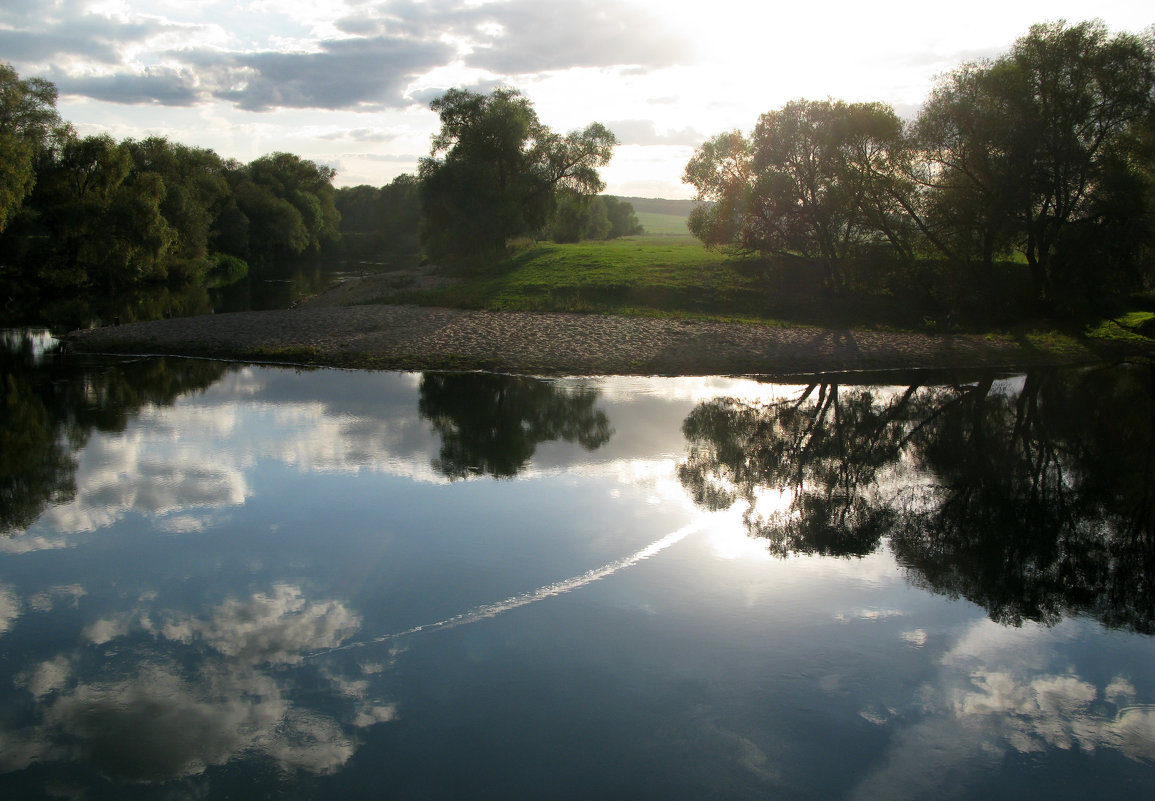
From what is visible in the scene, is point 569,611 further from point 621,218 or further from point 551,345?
point 621,218

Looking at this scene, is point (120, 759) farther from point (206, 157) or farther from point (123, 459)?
point (206, 157)

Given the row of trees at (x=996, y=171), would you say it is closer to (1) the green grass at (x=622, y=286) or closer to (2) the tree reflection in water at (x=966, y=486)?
(1) the green grass at (x=622, y=286)

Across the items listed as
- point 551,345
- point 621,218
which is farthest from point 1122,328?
point 621,218

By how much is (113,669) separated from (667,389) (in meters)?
17.2

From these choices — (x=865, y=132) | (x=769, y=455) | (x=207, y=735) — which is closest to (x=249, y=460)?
(x=207, y=735)

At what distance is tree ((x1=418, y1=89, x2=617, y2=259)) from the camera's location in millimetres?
50781

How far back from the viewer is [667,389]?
2314 cm

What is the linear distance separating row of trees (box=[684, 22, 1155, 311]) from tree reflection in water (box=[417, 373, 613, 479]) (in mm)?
21581

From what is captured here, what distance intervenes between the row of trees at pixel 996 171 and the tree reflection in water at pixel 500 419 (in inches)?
850

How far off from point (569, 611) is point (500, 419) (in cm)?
1012

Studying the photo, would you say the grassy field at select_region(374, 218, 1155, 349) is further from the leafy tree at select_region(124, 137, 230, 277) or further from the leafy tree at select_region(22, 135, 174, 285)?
the leafy tree at select_region(124, 137, 230, 277)

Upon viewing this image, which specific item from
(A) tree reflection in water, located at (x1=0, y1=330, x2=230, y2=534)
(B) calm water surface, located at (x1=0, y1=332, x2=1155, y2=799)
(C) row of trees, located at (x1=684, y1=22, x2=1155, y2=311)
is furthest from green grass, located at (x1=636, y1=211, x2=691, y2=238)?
(B) calm water surface, located at (x1=0, y1=332, x2=1155, y2=799)

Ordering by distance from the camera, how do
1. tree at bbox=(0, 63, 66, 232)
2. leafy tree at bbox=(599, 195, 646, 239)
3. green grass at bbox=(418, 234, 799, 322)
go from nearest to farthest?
green grass at bbox=(418, 234, 799, 322) → tree at bbox=(0, 63, 66, 232) → leafy tree at bbox=(599, 195, 646, 239)

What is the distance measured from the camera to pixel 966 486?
14.3m
